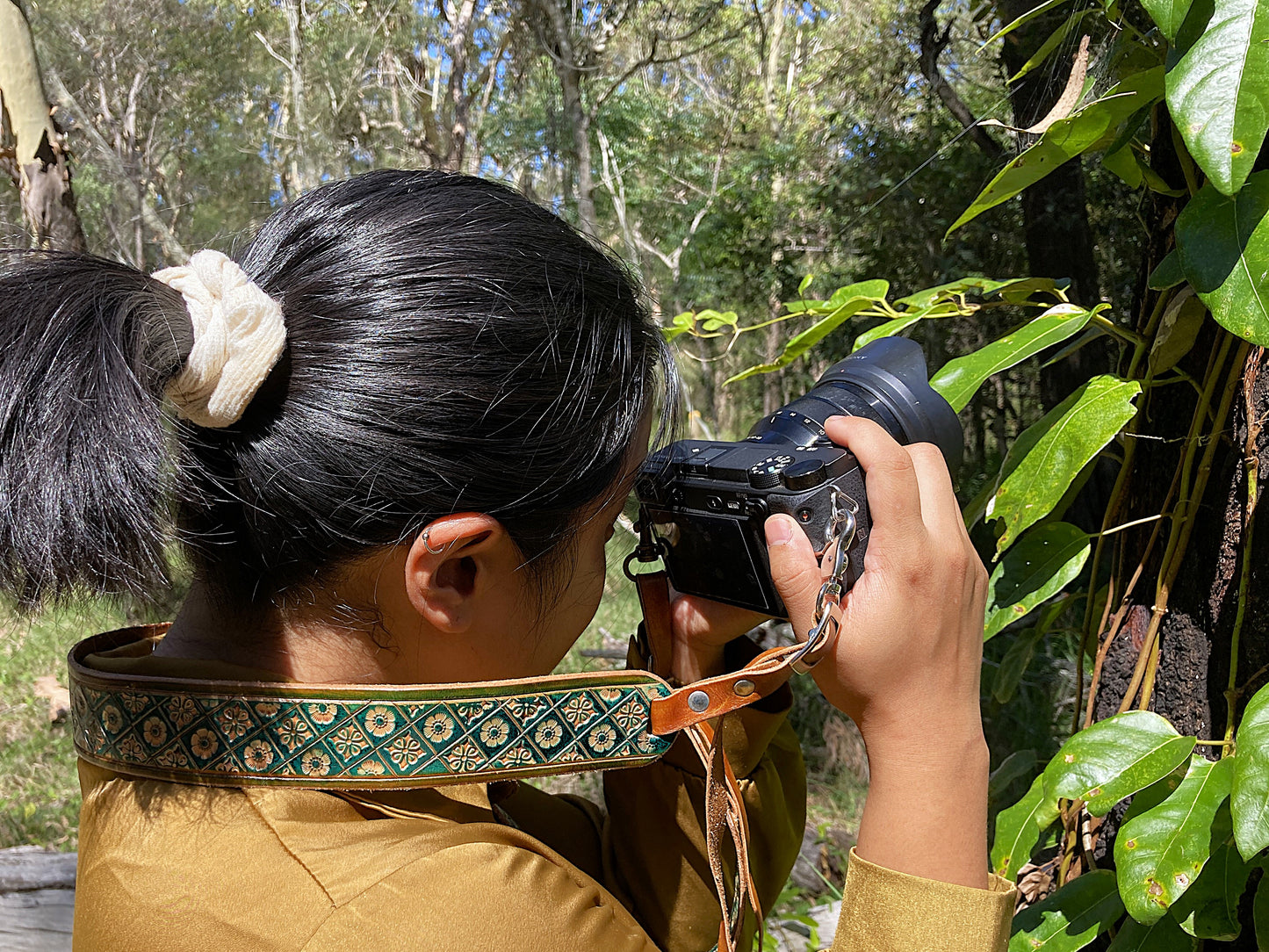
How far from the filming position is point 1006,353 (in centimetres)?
97

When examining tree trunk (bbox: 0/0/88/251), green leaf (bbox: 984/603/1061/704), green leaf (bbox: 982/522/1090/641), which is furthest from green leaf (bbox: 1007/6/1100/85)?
tree trunk (bbox: 0/0/88/251)

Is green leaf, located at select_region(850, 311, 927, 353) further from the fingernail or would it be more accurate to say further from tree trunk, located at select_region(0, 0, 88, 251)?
tree trunk, located at select_region(0, 0, 88, 251)

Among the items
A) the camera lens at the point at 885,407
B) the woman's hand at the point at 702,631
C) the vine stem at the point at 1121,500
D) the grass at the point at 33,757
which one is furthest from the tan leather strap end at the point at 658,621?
the grass at the point at 33,757

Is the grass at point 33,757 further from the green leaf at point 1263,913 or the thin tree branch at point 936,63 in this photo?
the thin tree branch at point 936,63

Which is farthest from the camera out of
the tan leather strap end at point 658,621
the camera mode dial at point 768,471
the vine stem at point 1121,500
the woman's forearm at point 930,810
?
the tan leather strap end at point 658,621

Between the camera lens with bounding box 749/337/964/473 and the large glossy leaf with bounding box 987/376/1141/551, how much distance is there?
6 centimetres

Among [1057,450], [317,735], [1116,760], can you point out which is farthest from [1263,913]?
[317,735]

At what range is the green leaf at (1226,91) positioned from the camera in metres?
0.66

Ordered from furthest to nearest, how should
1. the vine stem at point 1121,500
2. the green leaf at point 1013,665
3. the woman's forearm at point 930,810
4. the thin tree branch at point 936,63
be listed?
the thin tree branch at point 936,63
the green leaf at point 1013,665
the vine stem at point 1121,500
the woman's forearm at point 930,810

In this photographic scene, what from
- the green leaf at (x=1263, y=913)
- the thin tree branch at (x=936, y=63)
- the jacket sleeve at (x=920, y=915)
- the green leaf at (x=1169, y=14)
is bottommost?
the green leaf at (x=1263, y=913)

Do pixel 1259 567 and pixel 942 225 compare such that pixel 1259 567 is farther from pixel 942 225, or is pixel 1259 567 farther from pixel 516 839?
pixel 942 225

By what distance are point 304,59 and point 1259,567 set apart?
1179cm

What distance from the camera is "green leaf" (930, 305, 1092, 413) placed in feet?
3.11

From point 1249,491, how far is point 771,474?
0.45 m
